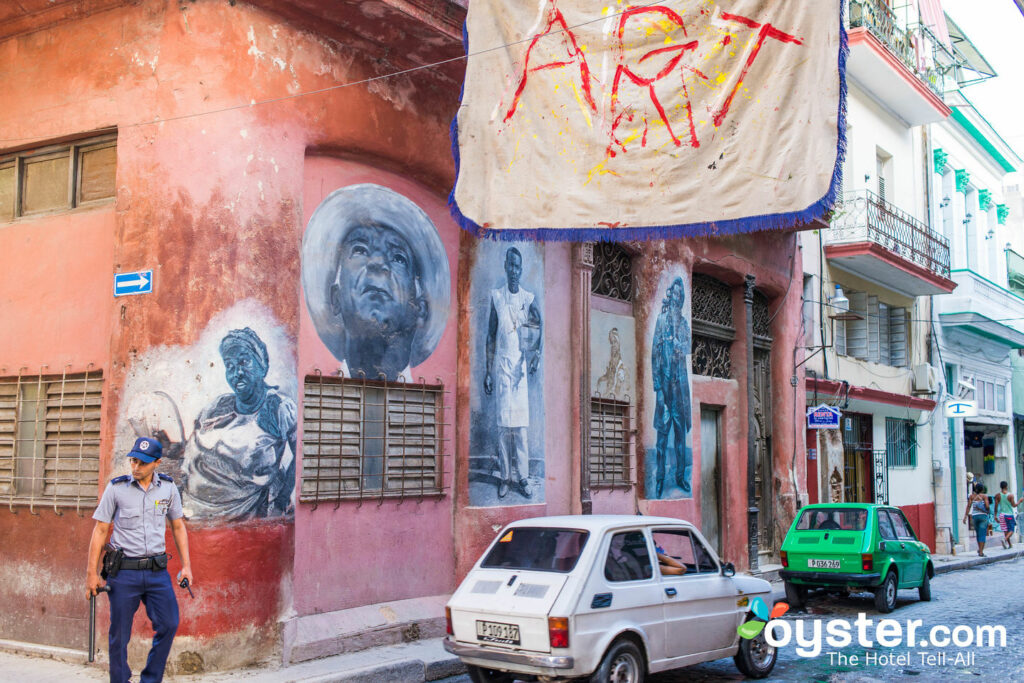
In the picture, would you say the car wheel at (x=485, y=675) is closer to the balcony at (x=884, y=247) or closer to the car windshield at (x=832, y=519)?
the car windshield at (x=832, y=519)

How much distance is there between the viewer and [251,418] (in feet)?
28.1

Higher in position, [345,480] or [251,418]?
[251,418]

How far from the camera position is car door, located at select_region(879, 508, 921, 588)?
1333cm

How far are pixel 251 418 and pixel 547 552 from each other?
9.55 ft

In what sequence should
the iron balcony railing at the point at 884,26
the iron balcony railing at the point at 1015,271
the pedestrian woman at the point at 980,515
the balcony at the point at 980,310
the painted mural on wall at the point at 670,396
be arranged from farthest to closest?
the iron balcony railing at the point at 1015,271, the balcony at the point at 980,310, the pedestrian woman at the point at 980,515, the iron balcony railing at the point at 884,26, the painted mural on wall at the point at 670,396

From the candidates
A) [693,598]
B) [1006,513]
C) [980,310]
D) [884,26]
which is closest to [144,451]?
[693,598]

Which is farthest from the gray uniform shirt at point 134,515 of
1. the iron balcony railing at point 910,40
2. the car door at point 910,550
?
→ the iron balcony railing at point 910,40

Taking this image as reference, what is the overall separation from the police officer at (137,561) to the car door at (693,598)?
364 centimetres

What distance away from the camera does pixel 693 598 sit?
26.0ft

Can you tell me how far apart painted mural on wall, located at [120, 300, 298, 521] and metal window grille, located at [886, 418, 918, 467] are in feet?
56.2

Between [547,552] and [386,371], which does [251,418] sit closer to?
[386,371]

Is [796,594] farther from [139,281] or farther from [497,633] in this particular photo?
[139,281]

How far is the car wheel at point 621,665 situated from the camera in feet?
22.7

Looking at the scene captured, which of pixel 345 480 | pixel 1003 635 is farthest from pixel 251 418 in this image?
pixel 1003 635
